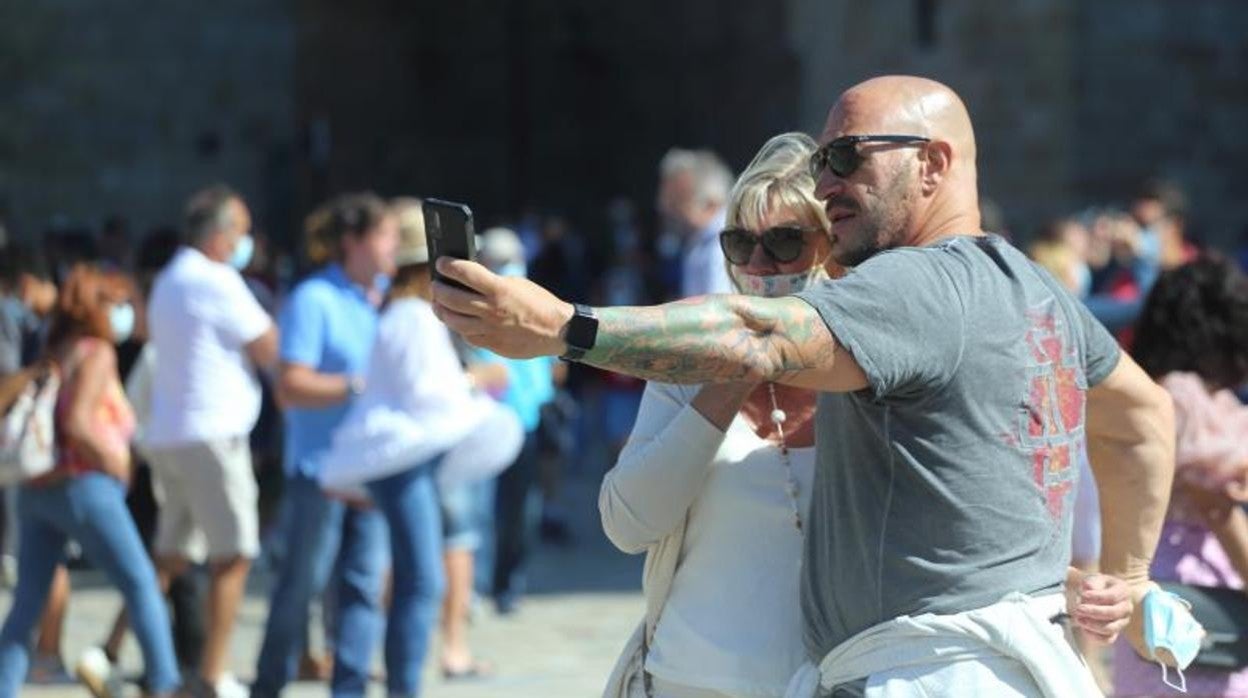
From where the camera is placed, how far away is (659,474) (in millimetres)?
4102

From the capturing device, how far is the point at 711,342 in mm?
3260

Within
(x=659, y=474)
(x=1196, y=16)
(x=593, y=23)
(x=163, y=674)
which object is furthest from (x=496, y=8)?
(x=659, y=474)

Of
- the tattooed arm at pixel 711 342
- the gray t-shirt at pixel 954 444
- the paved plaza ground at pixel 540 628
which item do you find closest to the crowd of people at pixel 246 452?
the paved plaza ground at pixel 540 628

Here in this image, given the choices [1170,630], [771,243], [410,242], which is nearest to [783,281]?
[771,243]

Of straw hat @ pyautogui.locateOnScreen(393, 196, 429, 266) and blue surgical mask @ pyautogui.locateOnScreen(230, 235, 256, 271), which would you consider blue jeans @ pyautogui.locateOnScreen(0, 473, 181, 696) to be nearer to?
blue surgical mask @ pyautogui.locateOnScreen(230, 235, 256, 271)

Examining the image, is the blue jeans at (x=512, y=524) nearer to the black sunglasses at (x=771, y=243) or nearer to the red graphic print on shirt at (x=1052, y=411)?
the black sunglasses at (x=771, y=243)

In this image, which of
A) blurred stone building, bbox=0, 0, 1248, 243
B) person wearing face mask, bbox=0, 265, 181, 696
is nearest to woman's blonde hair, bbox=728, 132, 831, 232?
person wearing face mask, bbox=0, 265, 181, 696

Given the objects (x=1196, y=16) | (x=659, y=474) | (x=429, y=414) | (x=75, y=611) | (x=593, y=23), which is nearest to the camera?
(x=659, y=474)

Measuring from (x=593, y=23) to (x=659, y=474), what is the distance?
27.1m

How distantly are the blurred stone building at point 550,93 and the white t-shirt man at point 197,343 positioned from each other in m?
11.3

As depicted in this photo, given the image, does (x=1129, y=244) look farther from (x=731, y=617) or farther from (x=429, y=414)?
(x=731, y=617)

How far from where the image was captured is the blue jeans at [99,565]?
7676 millimetres

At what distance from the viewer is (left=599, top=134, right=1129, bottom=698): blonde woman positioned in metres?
4.09

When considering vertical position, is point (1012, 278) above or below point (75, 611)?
above
